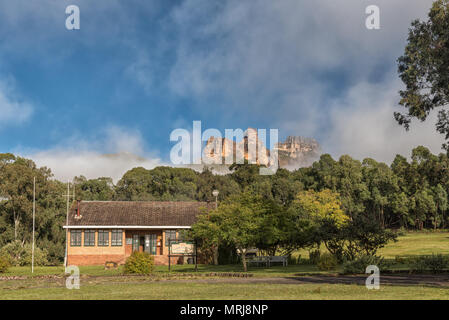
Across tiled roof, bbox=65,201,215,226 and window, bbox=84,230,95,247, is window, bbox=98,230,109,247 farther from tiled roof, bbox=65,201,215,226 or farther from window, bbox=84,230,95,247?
tiled roof, bbox=65,201,215,226

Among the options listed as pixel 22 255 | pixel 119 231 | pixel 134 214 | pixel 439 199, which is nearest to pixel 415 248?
pixel 134 214

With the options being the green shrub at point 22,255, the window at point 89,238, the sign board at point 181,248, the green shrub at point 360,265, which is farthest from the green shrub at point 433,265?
the green shrub at point 22,255

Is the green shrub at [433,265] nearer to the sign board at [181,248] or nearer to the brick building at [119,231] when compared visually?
the sign board at [181,248]

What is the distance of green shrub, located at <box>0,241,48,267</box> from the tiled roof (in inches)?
146

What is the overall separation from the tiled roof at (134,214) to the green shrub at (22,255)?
3718 millimetres

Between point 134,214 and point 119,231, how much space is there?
1.98 m

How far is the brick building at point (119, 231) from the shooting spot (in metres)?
35.8

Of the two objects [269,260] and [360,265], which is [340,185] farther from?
[360,265]

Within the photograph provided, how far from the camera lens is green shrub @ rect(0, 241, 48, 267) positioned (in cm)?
3512

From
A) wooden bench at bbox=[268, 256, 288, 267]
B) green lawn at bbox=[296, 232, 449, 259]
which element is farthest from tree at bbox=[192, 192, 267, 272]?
green lawn at bbox=[296, 232, 449, 259]

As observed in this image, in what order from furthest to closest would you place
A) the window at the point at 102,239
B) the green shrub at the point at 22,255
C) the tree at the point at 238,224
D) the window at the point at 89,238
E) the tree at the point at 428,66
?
1. the window at the point at 102,239
2. the window at the point at 89,238
3. the green shrub at the point at 22,255
4. the tree at the point at 238,224
5. the tree at the point at 428,66
